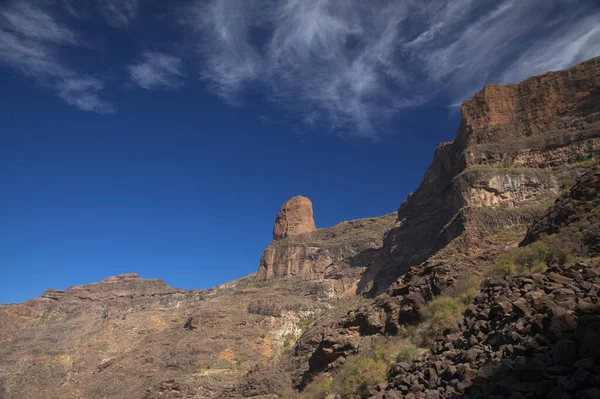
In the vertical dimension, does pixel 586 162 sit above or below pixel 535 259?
above

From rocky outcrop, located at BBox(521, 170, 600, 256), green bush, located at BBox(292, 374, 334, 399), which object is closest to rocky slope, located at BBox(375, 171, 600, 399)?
rocky outcrop, located at BBox(521, 170, 600, 256)

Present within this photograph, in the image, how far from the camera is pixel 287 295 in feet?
250

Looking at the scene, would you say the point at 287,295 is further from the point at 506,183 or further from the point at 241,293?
the point at 506,183

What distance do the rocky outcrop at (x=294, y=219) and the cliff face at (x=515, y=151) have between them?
5054 cm

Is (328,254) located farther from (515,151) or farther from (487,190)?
(487,190)

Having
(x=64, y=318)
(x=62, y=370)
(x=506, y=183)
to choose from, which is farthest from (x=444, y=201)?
(x=64, y=318)

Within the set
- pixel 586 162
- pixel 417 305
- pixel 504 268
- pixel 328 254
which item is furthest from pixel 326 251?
pixel 504 268

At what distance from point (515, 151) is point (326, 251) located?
5421 cm

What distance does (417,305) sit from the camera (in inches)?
690

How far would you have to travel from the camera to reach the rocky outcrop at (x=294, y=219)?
107875mm

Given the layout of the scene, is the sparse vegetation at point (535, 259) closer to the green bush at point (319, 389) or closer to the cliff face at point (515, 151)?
the green bush at point (319, 389)

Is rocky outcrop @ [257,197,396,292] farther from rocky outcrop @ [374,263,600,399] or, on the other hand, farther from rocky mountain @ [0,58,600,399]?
rocky outcrop @ [374,263,600,399]

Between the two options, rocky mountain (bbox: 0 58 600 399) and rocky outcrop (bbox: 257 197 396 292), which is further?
rocky outcrop (bbox: 257 197 396 292)

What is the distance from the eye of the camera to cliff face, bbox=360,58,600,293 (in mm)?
37750
